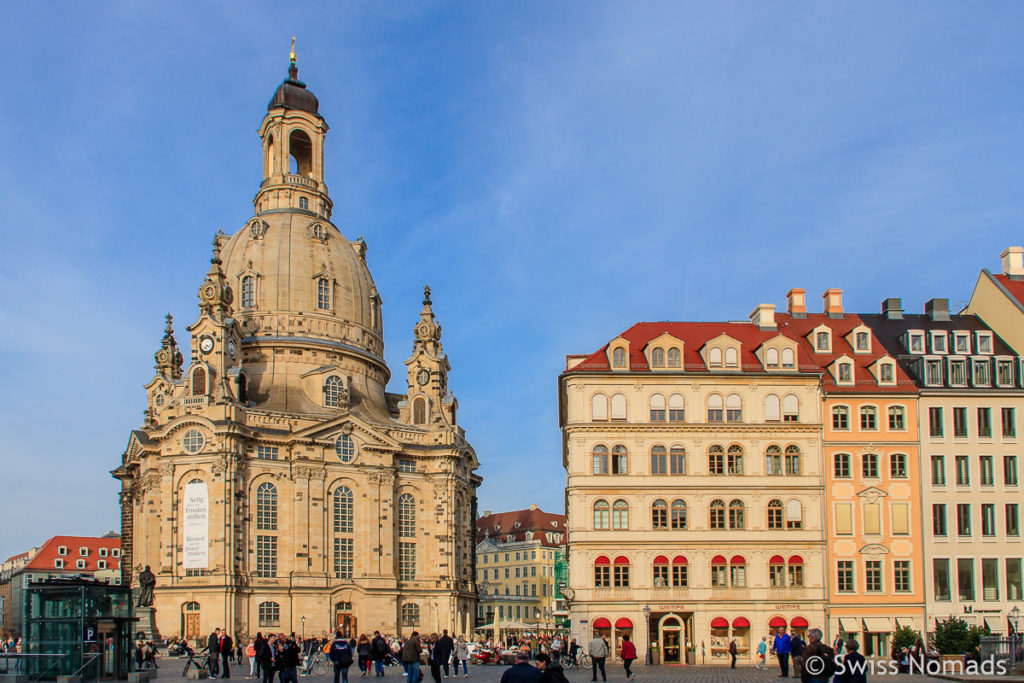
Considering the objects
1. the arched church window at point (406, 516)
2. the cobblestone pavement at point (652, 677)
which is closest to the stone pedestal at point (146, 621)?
the arched church window at point (406, 516)

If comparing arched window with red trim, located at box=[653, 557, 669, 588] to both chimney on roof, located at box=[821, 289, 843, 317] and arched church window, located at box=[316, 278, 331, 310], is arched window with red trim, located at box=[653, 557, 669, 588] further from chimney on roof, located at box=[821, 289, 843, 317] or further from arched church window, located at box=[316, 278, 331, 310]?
arched church window, located at box=[316, 278, 331, 310]

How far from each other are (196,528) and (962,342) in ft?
162

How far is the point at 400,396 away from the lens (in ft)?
336

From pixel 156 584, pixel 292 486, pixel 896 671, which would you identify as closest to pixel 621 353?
pixel 896 671

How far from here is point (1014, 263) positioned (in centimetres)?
6750

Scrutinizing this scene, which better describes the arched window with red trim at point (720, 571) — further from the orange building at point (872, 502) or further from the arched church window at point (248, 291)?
the arched church window at point (248, 291)

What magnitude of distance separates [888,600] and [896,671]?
14.9 m

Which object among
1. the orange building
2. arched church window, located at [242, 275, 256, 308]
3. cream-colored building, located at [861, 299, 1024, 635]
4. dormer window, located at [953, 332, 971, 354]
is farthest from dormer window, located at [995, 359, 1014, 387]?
arched church window, located at [242, 275, 256, 308]

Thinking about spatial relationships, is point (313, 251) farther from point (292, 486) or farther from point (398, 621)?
point (398, 621)

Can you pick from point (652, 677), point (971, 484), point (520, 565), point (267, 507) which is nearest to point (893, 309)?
point (971, 484)

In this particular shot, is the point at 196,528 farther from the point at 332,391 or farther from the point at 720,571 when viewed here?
the point at 720,571

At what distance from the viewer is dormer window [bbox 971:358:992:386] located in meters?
60.3

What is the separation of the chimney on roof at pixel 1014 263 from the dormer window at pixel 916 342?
26.6 ft

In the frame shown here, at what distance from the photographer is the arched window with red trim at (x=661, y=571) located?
57250mm
